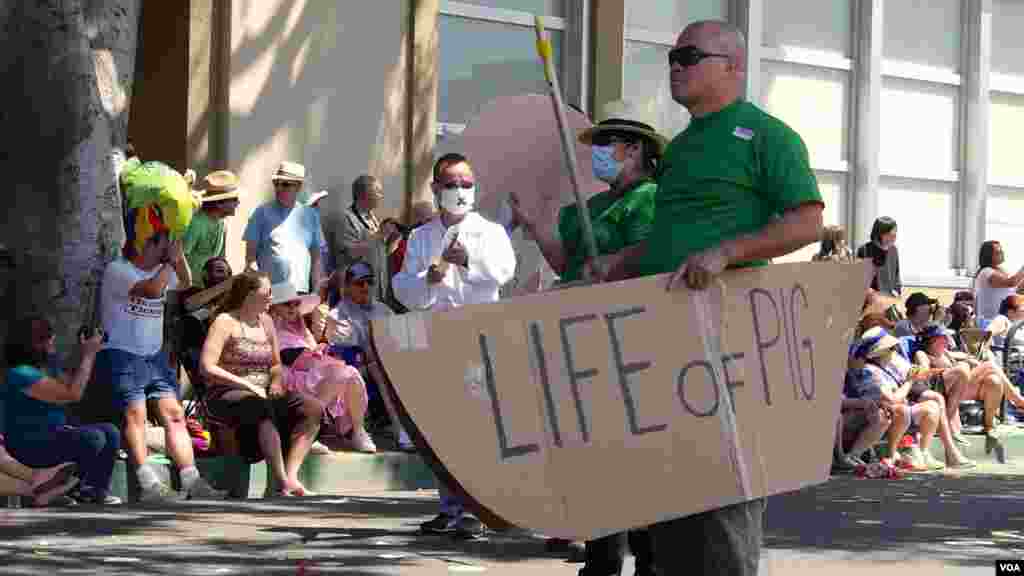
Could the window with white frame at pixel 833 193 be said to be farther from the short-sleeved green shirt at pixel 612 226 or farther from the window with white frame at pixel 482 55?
the short-sleeved green shirt at pixel 612 226

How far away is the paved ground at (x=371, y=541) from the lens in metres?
9.38

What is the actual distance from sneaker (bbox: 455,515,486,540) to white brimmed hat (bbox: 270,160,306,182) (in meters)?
5.49

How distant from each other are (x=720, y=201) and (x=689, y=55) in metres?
0.45

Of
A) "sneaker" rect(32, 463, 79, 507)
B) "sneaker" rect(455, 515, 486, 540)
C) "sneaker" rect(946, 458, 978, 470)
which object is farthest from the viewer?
"sneaker" rect(946, 458, 978, 470)

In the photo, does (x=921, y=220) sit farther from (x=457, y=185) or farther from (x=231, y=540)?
(x=231, y=540)

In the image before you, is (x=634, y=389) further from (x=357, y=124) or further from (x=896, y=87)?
(x=896, y=87)

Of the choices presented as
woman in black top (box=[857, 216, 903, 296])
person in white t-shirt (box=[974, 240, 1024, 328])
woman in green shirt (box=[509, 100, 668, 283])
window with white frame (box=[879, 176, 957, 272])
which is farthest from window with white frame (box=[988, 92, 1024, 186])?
woman in green shirt (box=[509, 100, 668, 283])

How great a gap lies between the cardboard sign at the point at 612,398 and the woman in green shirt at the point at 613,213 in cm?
185

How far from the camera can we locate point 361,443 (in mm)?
14102

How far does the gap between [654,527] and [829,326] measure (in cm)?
86

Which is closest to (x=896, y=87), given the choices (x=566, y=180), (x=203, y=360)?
(x=203, y=360)

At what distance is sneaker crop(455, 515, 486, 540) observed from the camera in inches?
416

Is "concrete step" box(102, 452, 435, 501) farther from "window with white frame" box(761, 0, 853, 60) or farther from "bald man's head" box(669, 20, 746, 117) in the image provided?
"window with white frame" box(761, 0, 853, 60)

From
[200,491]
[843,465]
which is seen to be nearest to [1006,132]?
[843,465]
